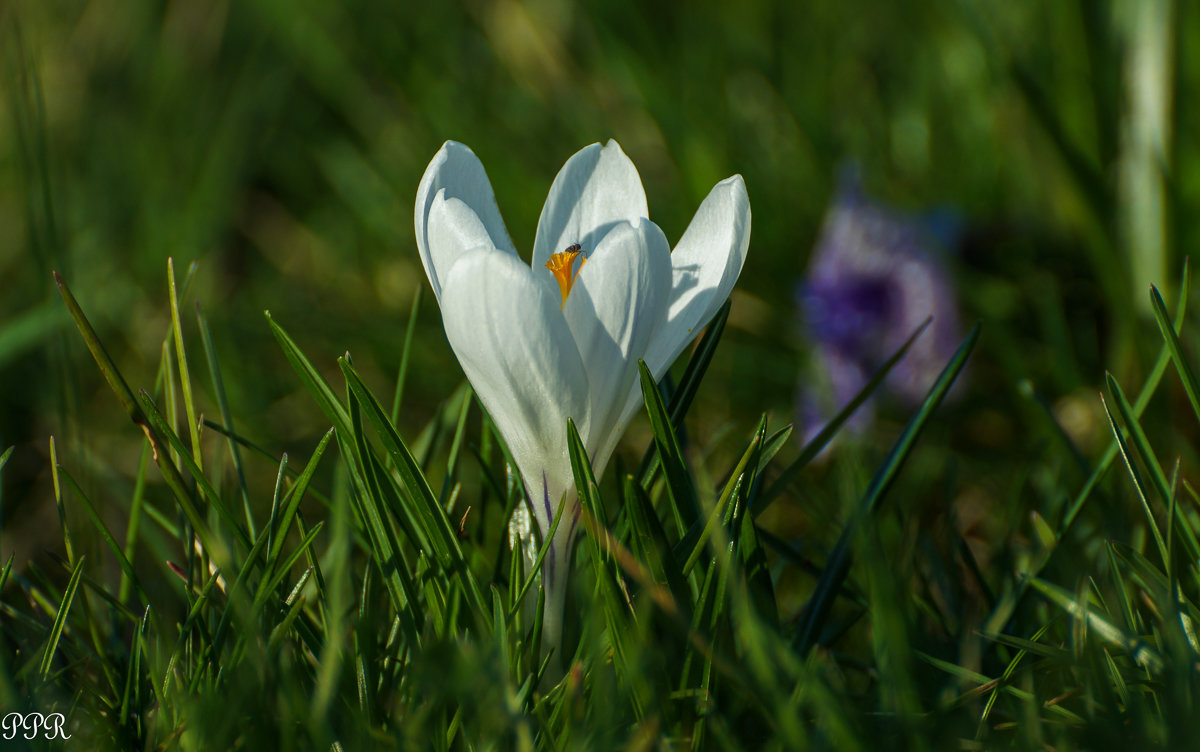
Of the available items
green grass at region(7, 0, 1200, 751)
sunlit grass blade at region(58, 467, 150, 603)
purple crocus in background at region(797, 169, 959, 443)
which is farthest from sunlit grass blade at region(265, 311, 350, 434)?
purple crocus in background at region(797, 169, 959, 443)

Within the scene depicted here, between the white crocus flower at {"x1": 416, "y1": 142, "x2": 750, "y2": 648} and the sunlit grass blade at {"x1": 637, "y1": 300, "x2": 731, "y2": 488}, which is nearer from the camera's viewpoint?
the white crocus flower at {"x1": 416, "y1": 142, "x2": 750, "y2": 648}

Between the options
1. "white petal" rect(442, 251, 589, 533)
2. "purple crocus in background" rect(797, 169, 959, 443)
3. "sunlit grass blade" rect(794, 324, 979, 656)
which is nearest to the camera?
"white petal" rect(442, 251, 589, 533)

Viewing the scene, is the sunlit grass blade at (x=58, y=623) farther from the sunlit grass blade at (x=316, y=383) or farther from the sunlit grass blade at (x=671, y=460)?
the sunlit grass blade at (x=671, y=460)

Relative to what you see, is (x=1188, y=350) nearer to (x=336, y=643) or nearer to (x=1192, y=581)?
(x=1192, y=581)

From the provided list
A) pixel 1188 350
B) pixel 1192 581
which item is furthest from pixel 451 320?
pixel 1188 350

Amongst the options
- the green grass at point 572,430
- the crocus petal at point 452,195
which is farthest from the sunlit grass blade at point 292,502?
the crocus petal at point 452,195

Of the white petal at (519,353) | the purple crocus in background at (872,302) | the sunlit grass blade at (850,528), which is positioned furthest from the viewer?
the purple crocus in background at (872,302)

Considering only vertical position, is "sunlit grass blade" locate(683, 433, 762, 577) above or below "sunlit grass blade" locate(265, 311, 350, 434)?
below

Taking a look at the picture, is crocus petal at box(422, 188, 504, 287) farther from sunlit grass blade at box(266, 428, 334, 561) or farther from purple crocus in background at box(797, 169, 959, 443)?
purple crocus in background at box(797, 169, 959, 443)
